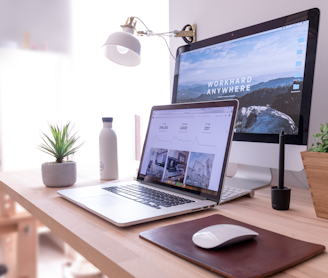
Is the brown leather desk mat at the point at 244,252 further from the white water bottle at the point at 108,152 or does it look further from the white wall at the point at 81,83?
the white wall at the point at 81,83

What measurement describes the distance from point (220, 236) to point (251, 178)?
1.92ft

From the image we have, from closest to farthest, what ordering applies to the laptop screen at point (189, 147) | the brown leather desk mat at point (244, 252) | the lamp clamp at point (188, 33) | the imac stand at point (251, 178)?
1. the brown leather desk mat at point (244, 252)
2. the laptop screen at point (189, 147)
3. the imac stand at point (251, 178)
4. the lamp clamp at point (188, 33)

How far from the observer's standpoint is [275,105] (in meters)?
0.83

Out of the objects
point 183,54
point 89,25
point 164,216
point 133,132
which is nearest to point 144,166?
point 164,216

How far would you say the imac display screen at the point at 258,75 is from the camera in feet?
2.56

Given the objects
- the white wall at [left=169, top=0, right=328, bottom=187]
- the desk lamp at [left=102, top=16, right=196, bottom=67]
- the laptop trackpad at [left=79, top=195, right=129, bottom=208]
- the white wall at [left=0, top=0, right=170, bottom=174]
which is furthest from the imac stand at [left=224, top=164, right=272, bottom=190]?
the white wall at [left=0, top=0, right=170, bottom=174]

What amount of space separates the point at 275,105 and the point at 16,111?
1.94 meters

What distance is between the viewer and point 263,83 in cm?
86

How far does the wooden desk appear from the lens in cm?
39

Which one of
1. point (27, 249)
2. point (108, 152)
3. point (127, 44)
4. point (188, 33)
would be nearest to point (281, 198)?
point (108, 152)

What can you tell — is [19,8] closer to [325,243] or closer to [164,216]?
[164,216]

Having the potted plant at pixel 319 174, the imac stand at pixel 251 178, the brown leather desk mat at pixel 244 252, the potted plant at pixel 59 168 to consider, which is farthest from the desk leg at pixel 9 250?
the potted plant at pixel 319 174

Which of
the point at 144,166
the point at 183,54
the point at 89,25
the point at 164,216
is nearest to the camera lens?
the point at 164,216

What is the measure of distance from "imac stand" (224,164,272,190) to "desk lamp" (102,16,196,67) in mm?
596
